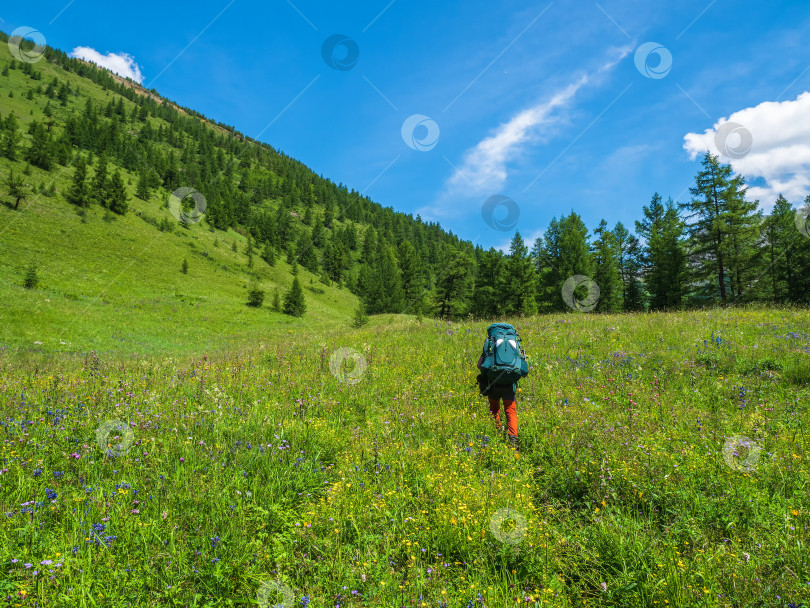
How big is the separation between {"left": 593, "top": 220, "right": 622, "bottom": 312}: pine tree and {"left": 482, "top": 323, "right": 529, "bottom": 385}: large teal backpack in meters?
40.3

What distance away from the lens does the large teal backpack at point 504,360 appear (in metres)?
5.98

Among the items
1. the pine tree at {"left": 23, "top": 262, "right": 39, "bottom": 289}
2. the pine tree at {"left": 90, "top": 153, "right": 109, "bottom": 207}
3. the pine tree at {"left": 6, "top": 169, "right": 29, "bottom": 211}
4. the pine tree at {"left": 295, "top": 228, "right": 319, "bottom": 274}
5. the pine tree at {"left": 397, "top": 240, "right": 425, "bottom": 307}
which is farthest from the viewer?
the pine tree at {"left": 295, "top": 228, "right": 319, "bottom": 274}

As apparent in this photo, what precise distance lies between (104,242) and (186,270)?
9.67 meters

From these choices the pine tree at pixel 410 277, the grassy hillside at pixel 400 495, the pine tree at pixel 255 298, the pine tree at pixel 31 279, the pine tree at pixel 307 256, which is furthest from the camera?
the pine tree at pixel 307 256

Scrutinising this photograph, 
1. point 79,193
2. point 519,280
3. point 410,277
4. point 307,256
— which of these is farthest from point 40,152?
point 519,280

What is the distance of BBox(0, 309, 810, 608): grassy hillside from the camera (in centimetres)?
272


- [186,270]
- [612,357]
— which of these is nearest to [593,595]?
[612,357]

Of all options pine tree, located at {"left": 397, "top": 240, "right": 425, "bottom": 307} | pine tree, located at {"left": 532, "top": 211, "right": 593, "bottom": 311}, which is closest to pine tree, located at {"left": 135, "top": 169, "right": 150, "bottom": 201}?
pine tree, located at {"left": 397, "top": 240, "right": 425, "bottom": 307}

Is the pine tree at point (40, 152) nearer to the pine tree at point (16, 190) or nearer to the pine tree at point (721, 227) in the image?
the pine tree at point (16, 190)

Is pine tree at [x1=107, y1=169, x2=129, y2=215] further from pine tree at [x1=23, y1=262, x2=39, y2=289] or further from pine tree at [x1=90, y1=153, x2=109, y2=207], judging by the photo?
pine tree at [x1=23, y1=262, x2=39, y2=289]

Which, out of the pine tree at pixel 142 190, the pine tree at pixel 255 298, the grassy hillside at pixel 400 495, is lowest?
the grassy hillside at pixel 400 495

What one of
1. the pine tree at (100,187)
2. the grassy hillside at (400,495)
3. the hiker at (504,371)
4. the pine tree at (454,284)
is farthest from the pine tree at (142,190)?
the hiker at (504,371)

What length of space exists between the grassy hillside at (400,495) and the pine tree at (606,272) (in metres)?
37.6

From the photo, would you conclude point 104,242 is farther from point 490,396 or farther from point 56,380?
point 490,396
